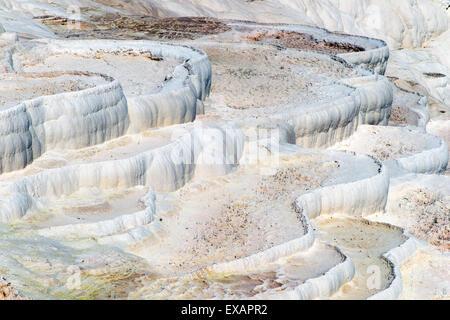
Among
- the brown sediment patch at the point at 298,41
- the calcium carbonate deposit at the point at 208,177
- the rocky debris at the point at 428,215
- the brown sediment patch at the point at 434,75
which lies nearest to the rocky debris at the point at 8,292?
the calcium carbonate deposit at the point at 208,177

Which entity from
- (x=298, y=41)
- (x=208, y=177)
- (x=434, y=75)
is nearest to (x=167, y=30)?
(x=298, y=41)

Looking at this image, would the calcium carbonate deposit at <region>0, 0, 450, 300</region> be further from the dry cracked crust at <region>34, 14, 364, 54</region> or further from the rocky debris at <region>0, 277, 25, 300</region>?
the dry cracked crust at <region>34, 14, 364, 54</region>

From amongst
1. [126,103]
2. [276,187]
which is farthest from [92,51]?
[276,187]

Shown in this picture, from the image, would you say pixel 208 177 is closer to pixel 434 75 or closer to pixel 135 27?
pixel 135 27

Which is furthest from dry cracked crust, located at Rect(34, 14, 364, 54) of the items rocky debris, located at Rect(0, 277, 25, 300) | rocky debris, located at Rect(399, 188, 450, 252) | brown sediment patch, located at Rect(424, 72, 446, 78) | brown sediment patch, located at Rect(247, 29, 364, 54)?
rocky debris, located at Rect(0, 277, 25, 300)
